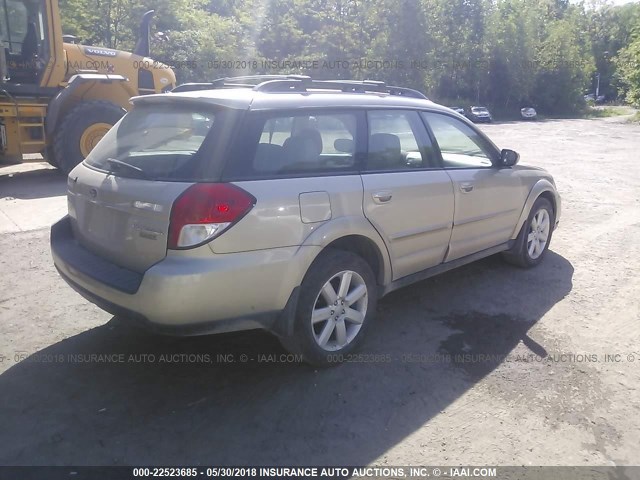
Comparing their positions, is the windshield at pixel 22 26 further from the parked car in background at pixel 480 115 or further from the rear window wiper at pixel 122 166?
the parked car in background at pixel 480 115

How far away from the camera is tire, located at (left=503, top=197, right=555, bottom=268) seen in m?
5.53

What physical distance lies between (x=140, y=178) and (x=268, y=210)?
2.59 feet

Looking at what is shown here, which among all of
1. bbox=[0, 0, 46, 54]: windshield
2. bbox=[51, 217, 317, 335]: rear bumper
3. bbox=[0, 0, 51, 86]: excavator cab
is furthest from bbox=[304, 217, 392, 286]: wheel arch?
bbox=[0, 0, 46, 54]: windshield

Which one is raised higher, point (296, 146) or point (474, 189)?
point (296, 146)

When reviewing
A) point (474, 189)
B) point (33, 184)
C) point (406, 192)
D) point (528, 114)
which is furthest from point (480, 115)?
point (406, 192)

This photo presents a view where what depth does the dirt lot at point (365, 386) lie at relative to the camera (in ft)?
9.71

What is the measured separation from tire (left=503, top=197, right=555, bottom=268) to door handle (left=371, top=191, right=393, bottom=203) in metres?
2.13

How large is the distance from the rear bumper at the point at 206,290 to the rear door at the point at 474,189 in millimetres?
1710

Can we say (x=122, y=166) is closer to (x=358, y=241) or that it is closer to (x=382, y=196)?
(x=358, y=241)

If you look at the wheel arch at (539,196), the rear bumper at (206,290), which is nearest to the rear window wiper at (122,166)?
the rear bumper at (206,290)

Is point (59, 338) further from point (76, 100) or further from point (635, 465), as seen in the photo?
point (76, 100)

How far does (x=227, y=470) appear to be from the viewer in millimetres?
2775

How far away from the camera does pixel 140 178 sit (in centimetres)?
336

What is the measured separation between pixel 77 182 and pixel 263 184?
1414 millimetres
